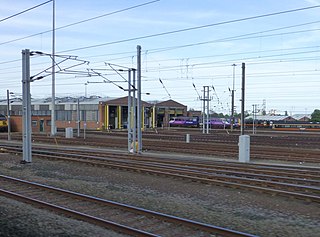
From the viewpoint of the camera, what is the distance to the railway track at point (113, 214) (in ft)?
26.2

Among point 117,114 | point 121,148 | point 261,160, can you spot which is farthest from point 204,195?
point 117,114

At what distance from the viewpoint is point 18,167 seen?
1859cm

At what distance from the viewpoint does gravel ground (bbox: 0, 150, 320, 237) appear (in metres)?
8.30

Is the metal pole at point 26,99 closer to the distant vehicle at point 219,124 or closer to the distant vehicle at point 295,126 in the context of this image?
the distant vehicle at point 295,126

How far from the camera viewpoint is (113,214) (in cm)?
951

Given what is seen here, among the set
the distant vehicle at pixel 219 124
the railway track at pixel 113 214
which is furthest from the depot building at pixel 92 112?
the railway track at pixel 113 214

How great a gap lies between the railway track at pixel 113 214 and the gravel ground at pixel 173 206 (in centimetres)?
28

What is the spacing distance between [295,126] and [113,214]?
241ft

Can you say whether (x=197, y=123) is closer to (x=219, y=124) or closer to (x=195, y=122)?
(x=195, y=122)

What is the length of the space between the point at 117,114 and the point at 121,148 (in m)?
47.6

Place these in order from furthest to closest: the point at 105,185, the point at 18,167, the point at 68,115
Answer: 1. the point at 68,115
2. the point at 18,167
3. the point at 105,185

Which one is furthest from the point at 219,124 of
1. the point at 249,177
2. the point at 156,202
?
the point at 156,202

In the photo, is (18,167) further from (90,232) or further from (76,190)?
(90,232)

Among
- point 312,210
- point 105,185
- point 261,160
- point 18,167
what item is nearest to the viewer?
point 312,210
